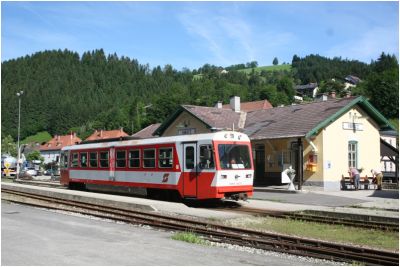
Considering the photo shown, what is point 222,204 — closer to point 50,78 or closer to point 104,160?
point 104,160

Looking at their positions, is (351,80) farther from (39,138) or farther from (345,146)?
(345,146)

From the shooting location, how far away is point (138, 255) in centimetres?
857

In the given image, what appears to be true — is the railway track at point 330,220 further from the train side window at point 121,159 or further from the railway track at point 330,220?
the train side window at point 121,159

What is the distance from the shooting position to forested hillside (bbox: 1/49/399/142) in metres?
106

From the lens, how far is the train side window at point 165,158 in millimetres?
18303

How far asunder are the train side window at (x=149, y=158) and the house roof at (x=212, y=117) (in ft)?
37.8

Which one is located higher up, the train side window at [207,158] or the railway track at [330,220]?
the train side window at [207,158]

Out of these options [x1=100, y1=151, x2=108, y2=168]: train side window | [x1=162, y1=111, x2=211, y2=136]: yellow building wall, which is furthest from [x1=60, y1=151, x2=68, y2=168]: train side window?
[x1=162, y1=111, x2=211, y2=136]: yellow building wall

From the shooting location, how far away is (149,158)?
19.6 metres

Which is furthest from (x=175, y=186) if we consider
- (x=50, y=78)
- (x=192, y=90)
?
(x=50, y=78)

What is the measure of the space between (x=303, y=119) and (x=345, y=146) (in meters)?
2.78

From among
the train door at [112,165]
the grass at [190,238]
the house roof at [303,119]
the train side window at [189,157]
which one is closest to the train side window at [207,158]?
the train side window at [189,157]

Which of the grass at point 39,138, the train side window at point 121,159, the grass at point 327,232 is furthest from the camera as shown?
the grass at point 39,138

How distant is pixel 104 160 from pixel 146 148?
3892 millimetres
